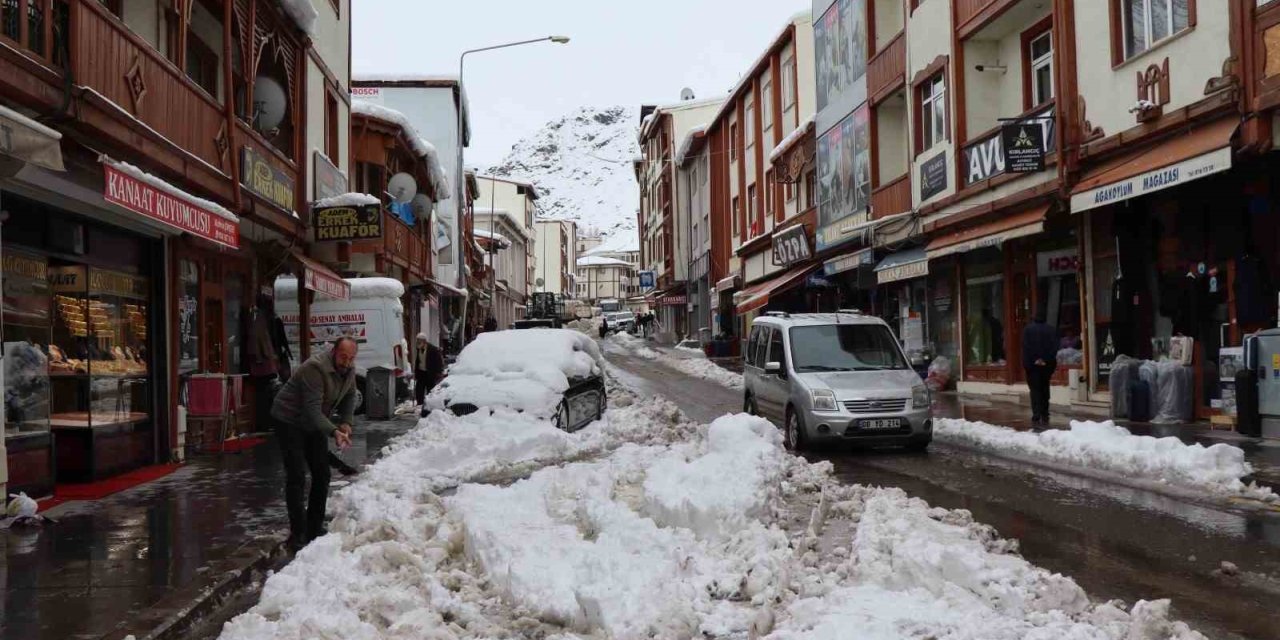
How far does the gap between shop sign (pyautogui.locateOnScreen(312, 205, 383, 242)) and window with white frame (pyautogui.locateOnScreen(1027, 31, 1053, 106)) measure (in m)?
11.9

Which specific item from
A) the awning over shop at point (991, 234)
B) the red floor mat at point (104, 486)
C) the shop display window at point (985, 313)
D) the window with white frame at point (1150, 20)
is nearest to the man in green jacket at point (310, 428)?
the red floor mat at point (104, 486)

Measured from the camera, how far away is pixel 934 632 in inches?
193

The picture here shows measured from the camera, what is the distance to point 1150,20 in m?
14.9

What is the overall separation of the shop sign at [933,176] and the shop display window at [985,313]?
181 centimetres

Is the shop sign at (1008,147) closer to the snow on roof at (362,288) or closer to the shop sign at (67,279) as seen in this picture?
the snow on roof at (362,288)

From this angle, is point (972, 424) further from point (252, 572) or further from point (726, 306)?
point (726, 306)

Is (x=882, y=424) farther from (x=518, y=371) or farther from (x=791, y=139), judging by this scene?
(x=791, y=139)

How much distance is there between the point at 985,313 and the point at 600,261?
12145 centimetres

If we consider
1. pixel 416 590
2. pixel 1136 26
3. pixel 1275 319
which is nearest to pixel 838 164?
pixel 1136 26

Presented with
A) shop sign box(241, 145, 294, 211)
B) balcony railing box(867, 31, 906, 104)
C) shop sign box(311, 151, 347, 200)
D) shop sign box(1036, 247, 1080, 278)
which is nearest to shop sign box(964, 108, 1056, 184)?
shop sign box(1036, 247, 1080, 278)

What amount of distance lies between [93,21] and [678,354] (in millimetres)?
36296

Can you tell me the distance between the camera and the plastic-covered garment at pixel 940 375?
2267cm

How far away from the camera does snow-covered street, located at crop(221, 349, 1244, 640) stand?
522cm

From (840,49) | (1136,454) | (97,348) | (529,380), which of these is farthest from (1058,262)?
(97,348)
